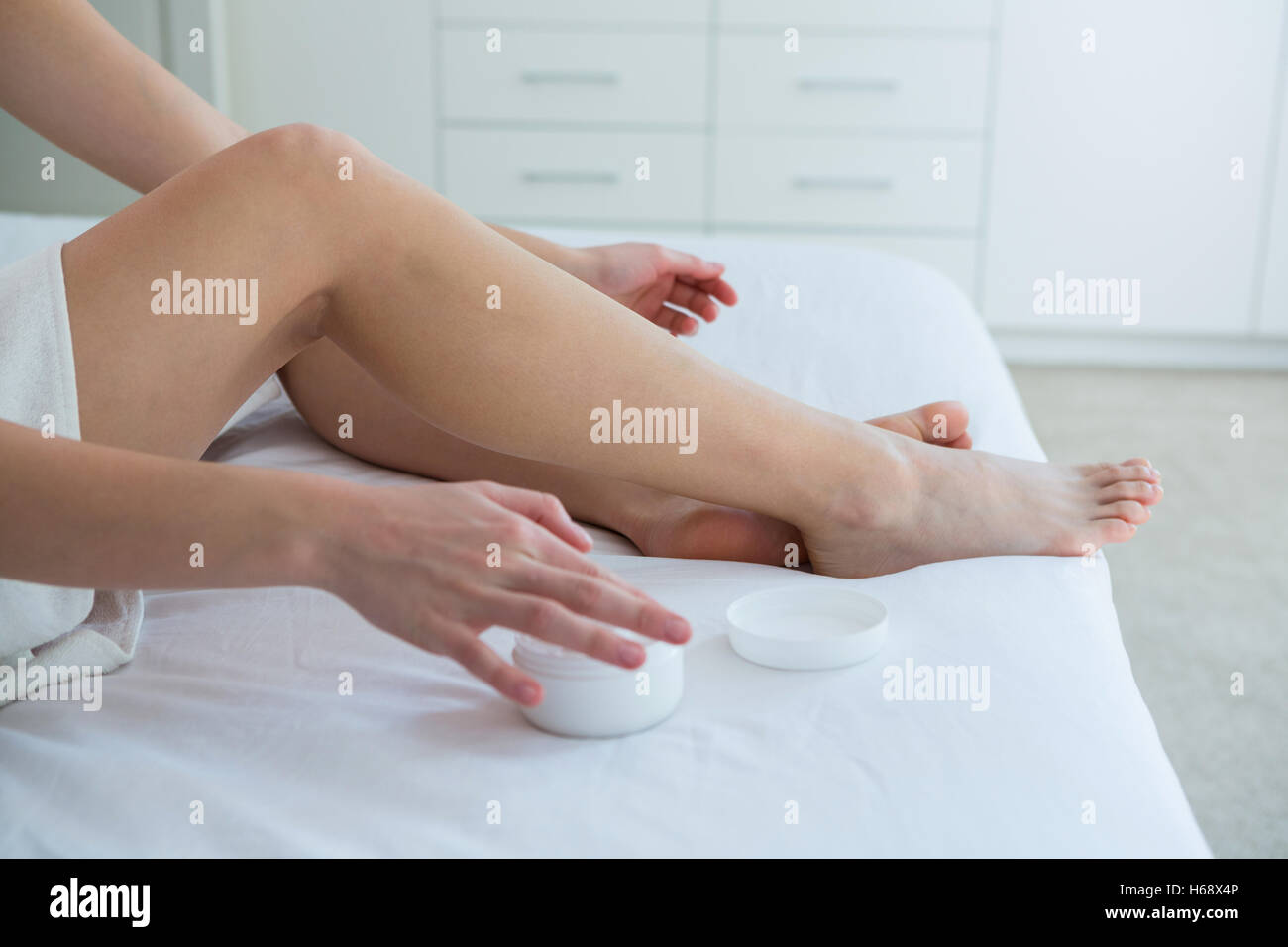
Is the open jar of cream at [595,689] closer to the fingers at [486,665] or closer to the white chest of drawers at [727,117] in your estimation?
the fingers at [486,665]

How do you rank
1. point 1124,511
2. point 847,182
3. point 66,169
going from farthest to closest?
point 847,182, point 66,169, point 1124,511

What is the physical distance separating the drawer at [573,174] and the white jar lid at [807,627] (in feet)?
7.34

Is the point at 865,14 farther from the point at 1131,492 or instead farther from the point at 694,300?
the point at 1131,492

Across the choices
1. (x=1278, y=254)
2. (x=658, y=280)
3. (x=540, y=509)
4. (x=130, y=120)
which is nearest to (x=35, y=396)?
(x=540, y=509)

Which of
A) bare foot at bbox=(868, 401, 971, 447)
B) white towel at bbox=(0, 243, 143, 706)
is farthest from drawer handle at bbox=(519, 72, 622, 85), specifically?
white towel at bbox=(0, 243, 143, 706)

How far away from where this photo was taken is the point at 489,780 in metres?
0.65

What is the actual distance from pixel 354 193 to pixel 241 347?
0.13 m

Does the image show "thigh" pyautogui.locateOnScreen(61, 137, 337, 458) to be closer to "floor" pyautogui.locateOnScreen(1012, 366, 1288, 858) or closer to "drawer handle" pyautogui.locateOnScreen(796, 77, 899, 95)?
"floor" pyautogui.locateOnScreen(1012, 366, 1288, 858)

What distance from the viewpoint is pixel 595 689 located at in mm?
668

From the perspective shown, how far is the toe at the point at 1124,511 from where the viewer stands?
99 centimetres

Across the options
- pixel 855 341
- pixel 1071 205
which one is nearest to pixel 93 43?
pixel 855 341

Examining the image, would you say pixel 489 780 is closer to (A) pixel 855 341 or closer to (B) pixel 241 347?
(B) pixel 241 347

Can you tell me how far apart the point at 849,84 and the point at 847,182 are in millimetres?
227
